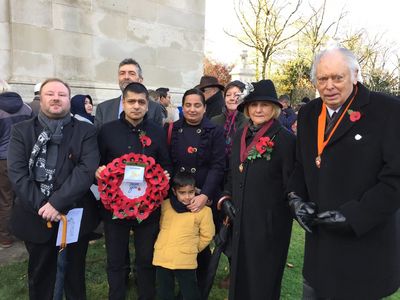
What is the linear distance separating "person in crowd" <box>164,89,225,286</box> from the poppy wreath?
1.37ft

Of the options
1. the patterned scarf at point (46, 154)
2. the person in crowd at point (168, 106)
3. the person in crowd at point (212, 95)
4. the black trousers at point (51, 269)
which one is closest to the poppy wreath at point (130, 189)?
the patterned scarf at point (46, 154)

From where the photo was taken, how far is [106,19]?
5824 millimetres

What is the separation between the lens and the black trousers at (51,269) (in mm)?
2756

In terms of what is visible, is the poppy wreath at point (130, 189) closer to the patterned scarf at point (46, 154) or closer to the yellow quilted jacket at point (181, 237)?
the yellow quilted jacket at point (181, 237)

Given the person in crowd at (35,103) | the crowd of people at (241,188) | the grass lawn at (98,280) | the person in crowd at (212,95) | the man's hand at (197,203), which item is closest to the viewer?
the crowd of people at (241,188)

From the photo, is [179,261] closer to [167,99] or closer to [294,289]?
[294,289]

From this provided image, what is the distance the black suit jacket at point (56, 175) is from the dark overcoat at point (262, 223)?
133 cm

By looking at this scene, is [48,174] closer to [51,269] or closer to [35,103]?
[51,269]

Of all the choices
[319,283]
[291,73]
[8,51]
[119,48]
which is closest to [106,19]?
[119,48]

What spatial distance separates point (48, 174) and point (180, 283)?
59.7 inches

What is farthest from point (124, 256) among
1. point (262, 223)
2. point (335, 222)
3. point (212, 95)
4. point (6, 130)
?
point (212, 95)

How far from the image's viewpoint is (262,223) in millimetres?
2535

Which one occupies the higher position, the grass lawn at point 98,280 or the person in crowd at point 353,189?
the person in crowd at point 353,189

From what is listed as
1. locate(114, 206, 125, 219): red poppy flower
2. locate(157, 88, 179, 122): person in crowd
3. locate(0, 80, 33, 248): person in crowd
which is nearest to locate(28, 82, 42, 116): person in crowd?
locate(0, 80, 33, 248): person in crowd
